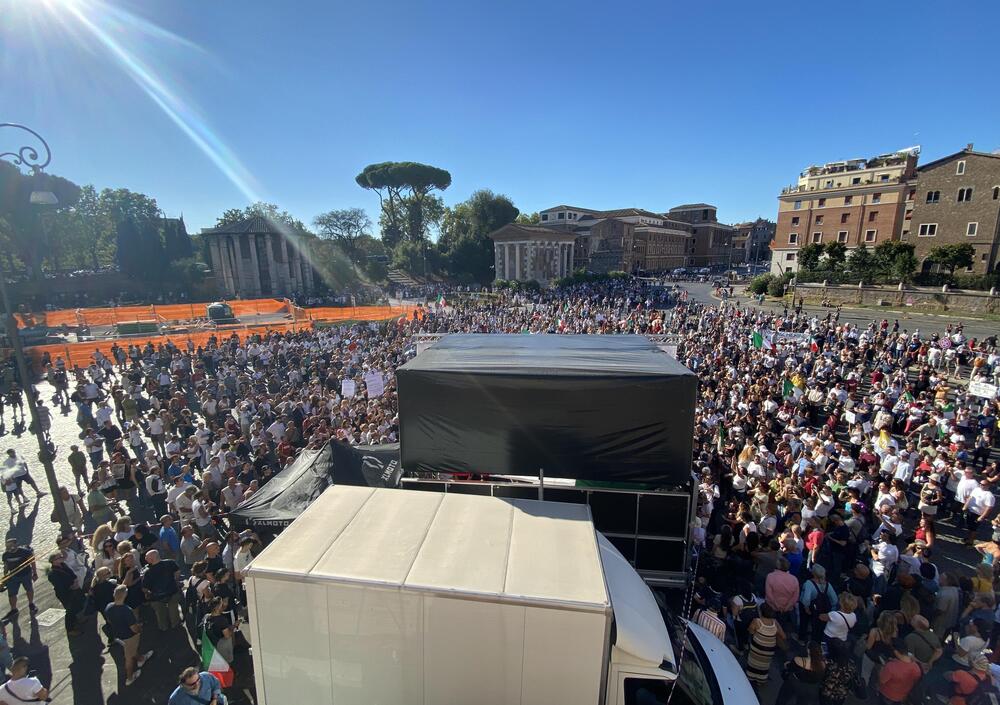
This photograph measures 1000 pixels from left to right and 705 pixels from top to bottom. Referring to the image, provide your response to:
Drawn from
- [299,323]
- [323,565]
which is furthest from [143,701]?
[299,323]

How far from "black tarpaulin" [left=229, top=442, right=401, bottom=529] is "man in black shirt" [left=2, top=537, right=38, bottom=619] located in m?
2.96

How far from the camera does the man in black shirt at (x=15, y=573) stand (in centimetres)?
658

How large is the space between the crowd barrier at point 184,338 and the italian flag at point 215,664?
59.1 ft

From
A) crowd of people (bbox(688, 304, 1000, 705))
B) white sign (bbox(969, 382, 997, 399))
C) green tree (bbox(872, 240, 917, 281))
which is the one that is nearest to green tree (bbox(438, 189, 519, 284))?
green tree (bbox(872, 240, 917, 281))

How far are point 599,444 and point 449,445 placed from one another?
1.93 metres

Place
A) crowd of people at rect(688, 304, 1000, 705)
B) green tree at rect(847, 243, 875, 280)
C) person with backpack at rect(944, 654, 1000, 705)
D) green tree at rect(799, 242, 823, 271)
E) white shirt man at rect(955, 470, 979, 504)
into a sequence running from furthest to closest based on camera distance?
green tree at rect(799, 242, 823, 271) < green tree at rect(847, 243, 875, 280) < white shirt man at rect(955, 470, 979, 504) < crowd of people at rect(688, 304, 1000, 705) < person with backpack at rect(944, 654, 1000, 705)

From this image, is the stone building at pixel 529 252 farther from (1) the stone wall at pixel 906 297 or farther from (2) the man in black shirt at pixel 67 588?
(2) the man in black shirt at pixel 67 588

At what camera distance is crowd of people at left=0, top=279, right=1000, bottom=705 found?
5.25 m

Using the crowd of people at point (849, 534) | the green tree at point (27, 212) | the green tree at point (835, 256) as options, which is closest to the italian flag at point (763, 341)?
the crowd of people at point (849, 534)

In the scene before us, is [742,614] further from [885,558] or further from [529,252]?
[529,252]

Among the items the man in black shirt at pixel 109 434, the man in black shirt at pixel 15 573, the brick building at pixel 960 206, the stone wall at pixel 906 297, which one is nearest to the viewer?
the man in black shirt at pixel 15 573

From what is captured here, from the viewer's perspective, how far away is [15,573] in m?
6.58

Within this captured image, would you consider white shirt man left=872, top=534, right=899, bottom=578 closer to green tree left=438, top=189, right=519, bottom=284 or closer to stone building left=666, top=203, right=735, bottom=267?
green tree left=438, top=189, right=519, bottom=284

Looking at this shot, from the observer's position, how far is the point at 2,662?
529 centimetres
